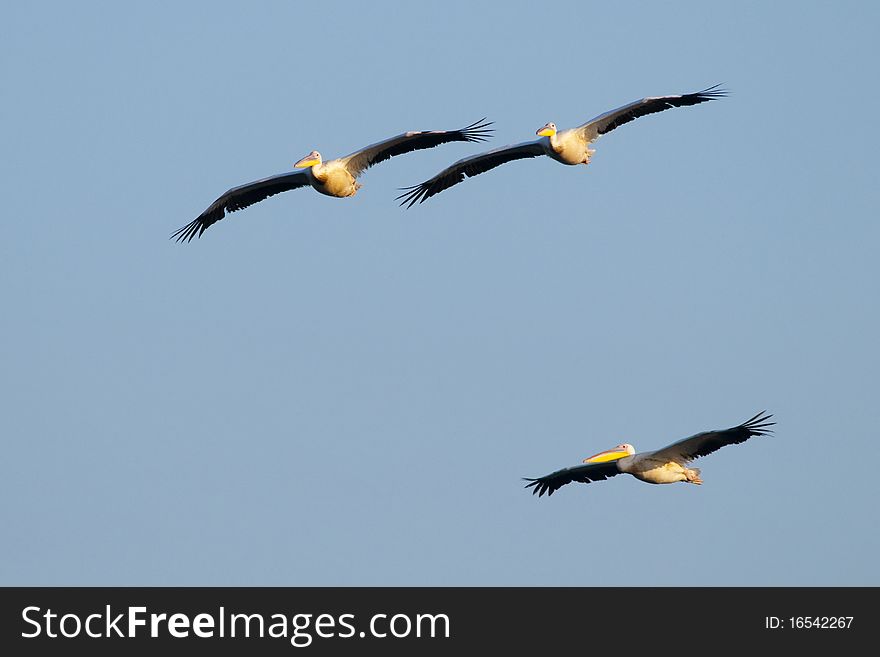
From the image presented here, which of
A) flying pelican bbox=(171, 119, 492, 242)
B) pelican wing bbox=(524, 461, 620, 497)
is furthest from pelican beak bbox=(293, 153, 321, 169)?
pelican wing bbox=(524, 461, 620, 497)

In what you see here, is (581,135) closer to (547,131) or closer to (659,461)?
(547,131)

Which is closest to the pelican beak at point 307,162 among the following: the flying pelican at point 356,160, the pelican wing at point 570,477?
the flying pelican at point 356,160

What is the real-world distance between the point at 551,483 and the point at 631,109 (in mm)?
5442

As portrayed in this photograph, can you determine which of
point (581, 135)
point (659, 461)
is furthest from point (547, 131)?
point (659, 461)

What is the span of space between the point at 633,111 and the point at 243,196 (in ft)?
19.2

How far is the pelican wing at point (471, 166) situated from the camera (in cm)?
2369

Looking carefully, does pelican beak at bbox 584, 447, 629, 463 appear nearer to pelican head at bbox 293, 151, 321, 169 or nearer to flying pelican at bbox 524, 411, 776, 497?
flying pelican at bbox 524, 411, 776, 497

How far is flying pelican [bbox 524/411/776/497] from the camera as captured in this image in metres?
21.9

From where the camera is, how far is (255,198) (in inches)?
992
